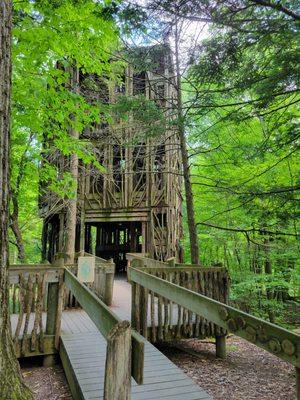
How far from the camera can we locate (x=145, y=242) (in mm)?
15938

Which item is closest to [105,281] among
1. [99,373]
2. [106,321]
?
[99,373]

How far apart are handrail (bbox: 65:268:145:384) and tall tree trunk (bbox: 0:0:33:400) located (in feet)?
2.46

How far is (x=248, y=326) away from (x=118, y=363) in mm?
1135

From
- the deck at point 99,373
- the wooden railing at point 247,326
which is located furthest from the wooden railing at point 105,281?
the wooden railing at point 247,326

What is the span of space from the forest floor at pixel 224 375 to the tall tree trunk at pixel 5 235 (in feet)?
6.39

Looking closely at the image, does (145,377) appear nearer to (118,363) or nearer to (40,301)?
(118,363)

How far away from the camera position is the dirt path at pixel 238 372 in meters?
4.74

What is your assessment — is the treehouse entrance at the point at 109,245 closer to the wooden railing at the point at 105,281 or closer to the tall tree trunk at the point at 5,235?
the wooden railing at the point at 105,281

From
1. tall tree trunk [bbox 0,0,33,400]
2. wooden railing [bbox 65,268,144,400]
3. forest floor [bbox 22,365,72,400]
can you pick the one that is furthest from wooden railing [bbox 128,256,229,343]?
tall tree trunk [bbox 0,0,33,400]

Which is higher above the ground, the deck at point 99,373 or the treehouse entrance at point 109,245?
the treehouse entrance at point 109,245

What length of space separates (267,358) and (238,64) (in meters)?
6.05

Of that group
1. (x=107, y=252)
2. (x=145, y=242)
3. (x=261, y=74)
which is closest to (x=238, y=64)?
(x=261, y=74)

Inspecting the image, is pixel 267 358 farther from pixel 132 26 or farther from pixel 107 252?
pixel 107 252

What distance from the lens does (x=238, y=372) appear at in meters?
5.63
